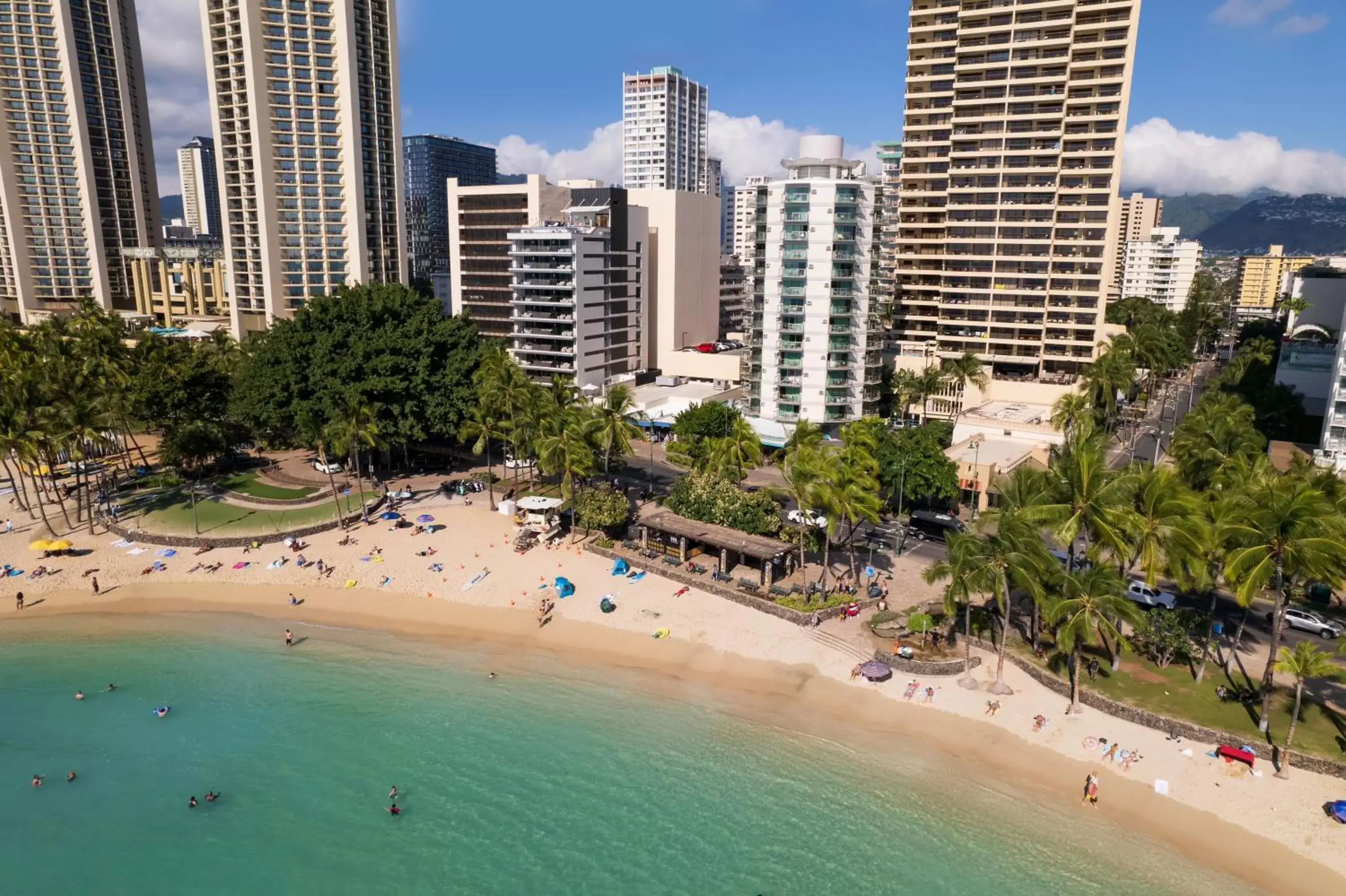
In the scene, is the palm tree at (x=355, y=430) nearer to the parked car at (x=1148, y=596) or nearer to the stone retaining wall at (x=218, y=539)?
the stone retaining wall at (x=218, y=539)

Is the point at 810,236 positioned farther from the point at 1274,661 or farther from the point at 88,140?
the point at 88,140

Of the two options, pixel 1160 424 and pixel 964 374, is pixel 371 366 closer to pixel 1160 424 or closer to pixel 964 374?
pixel 964 374

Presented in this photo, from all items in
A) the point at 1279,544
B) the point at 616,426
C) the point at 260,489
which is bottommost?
the point at 260,489

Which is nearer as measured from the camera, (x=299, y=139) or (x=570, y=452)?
(x=570, y=452)

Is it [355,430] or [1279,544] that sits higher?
[1279,544]

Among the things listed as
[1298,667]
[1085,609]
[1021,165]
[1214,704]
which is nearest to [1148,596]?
[1214,704]

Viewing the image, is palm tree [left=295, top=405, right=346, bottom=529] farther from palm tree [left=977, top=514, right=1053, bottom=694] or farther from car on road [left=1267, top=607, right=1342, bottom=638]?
car on road [left=1267, top=607, right=1342, bottom=638]
